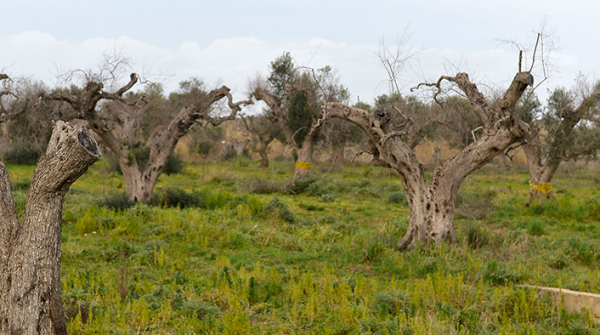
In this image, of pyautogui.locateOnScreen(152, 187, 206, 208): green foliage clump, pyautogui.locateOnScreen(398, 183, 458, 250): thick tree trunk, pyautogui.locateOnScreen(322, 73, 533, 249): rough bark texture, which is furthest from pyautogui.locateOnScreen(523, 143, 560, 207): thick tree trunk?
pyautogui.locateOnScreen(152, 187, 206, 208): green foliage clump

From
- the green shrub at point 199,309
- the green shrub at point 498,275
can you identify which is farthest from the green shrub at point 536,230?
the green shrub at point 199,309

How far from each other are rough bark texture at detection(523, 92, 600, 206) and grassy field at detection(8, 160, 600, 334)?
0.99 metres

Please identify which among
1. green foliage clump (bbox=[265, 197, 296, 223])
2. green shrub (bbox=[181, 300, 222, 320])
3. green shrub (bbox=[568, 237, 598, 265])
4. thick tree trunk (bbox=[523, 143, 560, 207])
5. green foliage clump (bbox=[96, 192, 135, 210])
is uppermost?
thick tree trunk (bbox=[523, 143, 560, 207])

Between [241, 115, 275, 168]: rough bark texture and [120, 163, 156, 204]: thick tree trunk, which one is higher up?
[241, 115, 275, 168]: rough bark texture

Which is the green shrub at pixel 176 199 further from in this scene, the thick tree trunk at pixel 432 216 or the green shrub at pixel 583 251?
the green shrub at pixel 583 251

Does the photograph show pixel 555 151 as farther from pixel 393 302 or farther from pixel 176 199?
pixel 176 199

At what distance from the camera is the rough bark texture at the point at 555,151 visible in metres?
14.4

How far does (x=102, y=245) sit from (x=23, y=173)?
1401cm

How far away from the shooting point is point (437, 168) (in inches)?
372

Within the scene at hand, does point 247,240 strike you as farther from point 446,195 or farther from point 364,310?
point 364,310

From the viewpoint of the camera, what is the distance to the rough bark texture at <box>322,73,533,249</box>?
9.22 m

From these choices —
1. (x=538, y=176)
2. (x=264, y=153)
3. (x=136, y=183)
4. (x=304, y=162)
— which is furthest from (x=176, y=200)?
(x=264, y=153)

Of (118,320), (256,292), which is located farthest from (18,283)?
(256,292)

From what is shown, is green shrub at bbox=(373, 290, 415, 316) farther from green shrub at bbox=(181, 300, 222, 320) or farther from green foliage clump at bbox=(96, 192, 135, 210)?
green foliage clump at bbox=(96, 192, 135, 210)
